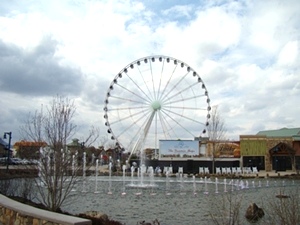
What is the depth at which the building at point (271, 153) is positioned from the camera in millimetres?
58469

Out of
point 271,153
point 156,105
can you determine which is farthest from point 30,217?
point 271,153

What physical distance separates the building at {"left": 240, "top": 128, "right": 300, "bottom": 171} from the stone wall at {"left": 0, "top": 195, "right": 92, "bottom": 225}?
54288 mm

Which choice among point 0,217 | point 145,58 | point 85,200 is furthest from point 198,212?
point 145,58

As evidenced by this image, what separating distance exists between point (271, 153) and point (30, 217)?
5602cm

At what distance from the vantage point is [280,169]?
58.7 m

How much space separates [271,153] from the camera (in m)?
58.7

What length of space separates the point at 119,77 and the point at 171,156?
18899 millimetres

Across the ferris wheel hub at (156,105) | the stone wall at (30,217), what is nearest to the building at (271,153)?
the ferris wheel hub at (156,105)

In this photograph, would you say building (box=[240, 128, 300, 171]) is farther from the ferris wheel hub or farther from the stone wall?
the stone wall

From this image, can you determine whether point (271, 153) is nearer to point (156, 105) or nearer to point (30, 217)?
point (156, 105)

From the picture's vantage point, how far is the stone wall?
6.25 m

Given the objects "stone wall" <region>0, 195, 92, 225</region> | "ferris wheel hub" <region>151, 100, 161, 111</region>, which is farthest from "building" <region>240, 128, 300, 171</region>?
"stone wall" <region>0, 195, 92, 225</region>

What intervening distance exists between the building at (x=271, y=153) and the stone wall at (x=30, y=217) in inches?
2137

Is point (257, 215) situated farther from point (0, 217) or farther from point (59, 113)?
point (0, 217)
